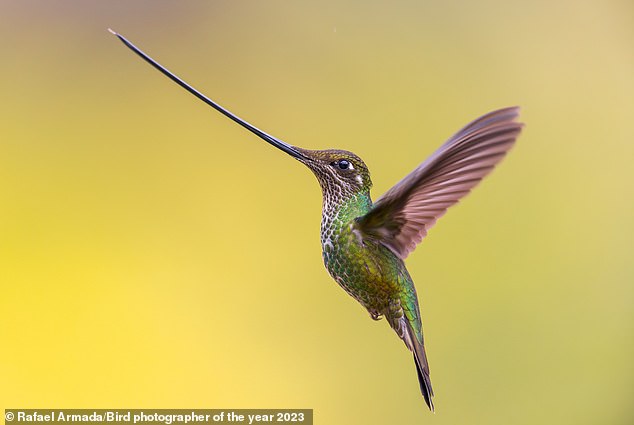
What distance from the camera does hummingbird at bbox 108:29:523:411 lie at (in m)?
0.68

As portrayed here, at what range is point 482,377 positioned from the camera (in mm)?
2312

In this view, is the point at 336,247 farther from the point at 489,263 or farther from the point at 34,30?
the point at 34,30

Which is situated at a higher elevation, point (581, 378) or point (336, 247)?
point (581, 378)

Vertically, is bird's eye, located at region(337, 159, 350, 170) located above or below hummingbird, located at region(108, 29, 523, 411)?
above

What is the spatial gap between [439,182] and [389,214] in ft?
0.32

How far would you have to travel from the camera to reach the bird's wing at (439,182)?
648mm

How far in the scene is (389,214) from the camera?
2.68ft

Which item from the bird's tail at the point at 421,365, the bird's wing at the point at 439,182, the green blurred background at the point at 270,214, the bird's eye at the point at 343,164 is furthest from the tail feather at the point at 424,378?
the green blurred background at the point at 270,214

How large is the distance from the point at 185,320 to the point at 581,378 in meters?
1.40

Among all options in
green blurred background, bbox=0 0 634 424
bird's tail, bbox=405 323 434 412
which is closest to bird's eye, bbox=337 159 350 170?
bird's tail, bbox=405 323 434 412

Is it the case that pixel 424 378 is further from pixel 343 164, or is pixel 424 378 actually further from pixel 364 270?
pixel 343 164

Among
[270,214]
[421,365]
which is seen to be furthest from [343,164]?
[270,214]

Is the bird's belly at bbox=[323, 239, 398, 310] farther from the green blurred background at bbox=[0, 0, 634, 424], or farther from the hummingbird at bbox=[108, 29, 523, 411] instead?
the green blurred background at bbox=[0, 0, 634, 424]

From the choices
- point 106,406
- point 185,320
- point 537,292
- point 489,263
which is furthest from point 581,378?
point 106,406
